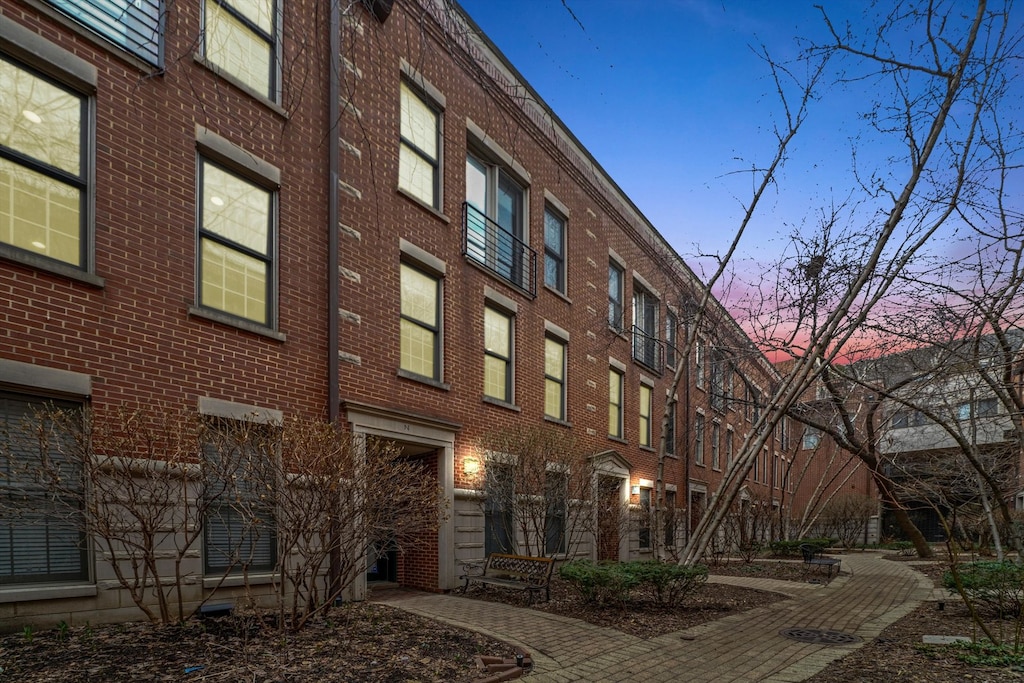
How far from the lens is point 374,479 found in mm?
7512

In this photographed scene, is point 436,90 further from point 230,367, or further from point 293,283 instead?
point 230,367

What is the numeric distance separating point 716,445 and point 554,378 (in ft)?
52.9

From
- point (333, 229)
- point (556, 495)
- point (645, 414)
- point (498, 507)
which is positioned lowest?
point (498, 507)

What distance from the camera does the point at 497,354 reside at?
48.3ft

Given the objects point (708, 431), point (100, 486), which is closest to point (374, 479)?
point (100, 486)

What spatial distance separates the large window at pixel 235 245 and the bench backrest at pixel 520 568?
6045 millimetres

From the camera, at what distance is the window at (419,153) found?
40.7 feet

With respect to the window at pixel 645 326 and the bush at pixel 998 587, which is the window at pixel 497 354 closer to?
the window at pixel 645 326

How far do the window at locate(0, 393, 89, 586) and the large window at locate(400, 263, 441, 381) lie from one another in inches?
222

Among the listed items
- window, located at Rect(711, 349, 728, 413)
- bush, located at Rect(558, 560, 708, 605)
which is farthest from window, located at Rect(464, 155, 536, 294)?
bush, located at Rect(558, 560, 708, 605)

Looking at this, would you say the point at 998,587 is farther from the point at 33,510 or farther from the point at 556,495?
the point at 33,510

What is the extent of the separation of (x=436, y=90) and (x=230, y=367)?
7077 millimetres

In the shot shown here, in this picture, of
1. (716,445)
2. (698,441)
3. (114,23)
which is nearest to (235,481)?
(114,23)

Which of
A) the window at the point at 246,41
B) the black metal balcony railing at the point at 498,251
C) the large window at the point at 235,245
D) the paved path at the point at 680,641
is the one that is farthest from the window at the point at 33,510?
the black metal balcony railing at the point at 498,251
